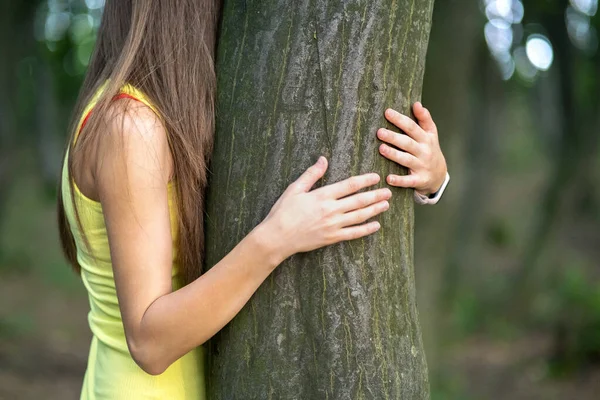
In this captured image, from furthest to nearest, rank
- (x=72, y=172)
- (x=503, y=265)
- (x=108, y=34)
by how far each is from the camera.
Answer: (x=503, y=265), (x=108, y=34), (x=72, y=172)

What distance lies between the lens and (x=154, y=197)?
70.7 inches

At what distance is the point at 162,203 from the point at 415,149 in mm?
683

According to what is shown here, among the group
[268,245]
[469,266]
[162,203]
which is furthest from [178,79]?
[469,266]

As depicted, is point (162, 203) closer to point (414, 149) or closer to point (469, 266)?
point (414, 149)

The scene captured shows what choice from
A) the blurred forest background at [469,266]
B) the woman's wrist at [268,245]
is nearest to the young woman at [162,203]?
the woman's wrist at [268,245]

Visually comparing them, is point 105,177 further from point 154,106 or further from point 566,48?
point 566,48

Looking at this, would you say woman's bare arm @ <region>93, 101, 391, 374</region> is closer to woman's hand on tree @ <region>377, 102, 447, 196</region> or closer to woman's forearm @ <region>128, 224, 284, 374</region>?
woman's forearm @ <region>128, 224, 284, 374</region>

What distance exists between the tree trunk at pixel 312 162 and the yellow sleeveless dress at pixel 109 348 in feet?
0.52

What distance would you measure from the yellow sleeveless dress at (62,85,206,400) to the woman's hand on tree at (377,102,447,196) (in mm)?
579

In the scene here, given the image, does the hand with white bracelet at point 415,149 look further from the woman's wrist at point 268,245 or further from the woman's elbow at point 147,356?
the woman's elbow at point 147,356

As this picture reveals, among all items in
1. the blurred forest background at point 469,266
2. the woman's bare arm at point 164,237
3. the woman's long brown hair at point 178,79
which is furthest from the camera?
the blurred forest background at point 469,266

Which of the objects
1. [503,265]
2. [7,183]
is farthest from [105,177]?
[503,265]

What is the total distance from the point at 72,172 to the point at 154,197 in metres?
0.27

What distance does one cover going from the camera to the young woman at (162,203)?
1.79 m
